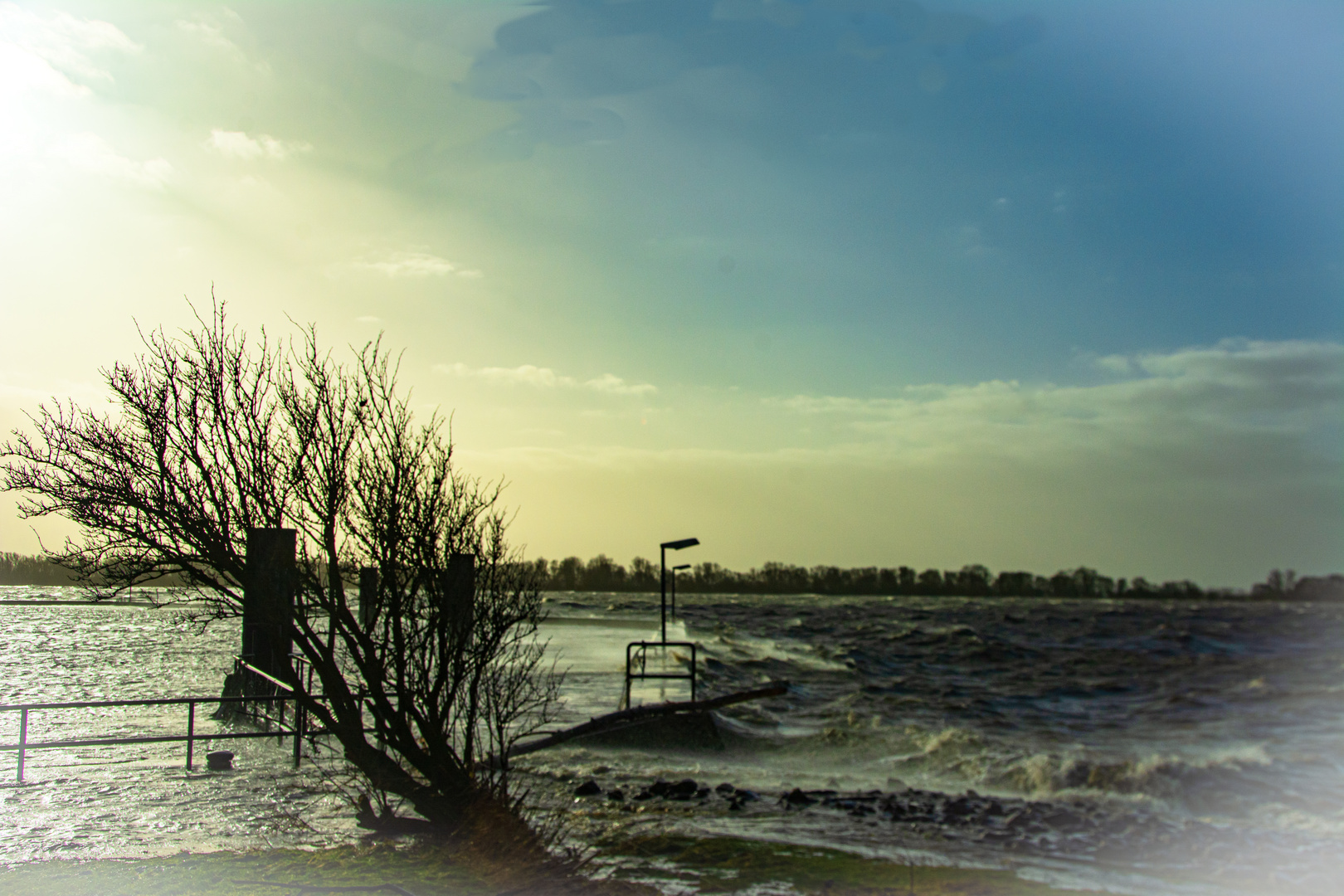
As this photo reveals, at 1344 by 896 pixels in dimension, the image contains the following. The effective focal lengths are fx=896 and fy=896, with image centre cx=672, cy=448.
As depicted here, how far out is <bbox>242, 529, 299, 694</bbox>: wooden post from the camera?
7.50 metres

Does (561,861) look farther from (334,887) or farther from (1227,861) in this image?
(1227,861)

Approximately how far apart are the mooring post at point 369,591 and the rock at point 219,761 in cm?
497

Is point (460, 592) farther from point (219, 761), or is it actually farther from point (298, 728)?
point (219, 761)

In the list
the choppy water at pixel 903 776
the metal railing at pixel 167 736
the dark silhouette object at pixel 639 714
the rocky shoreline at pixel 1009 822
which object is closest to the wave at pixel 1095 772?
the choppy water at pixel 903 776

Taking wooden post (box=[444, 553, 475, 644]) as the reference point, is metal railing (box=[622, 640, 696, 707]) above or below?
below

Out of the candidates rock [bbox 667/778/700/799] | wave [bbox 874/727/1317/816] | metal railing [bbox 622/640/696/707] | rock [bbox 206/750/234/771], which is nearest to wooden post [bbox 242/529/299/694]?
rock [bbox 206/750/234/771]

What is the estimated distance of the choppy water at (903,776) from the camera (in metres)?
10.0

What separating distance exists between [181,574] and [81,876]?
2.40 m

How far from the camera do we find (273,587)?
7633mm

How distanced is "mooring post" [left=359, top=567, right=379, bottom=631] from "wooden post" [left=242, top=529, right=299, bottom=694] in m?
0.64

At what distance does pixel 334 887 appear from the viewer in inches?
266

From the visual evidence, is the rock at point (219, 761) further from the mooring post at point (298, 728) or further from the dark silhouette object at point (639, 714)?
the dark silhouette object at point (639, 714)

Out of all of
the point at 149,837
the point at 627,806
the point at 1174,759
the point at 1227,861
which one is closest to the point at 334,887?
the point at 149,837

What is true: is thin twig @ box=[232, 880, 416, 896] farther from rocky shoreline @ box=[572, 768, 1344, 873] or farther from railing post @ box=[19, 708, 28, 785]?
railing post @ box=[19, 708, 28, 785]
